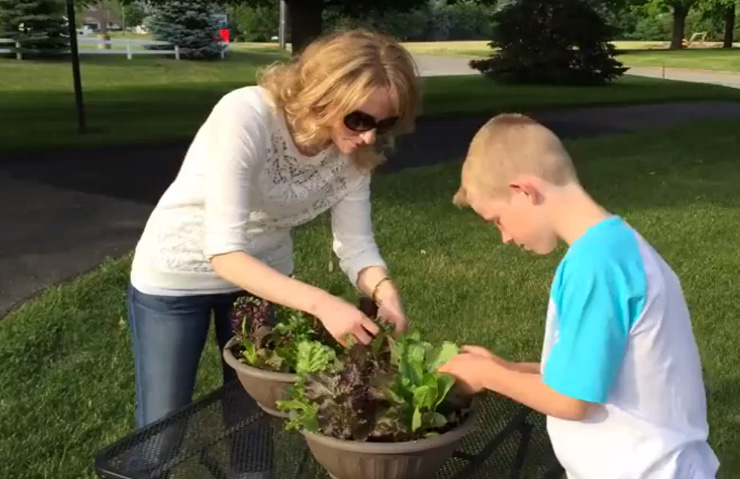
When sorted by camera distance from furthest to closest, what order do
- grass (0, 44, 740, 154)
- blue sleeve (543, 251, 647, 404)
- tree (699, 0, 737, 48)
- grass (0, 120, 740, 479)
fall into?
tree (699, 0, 737, 48) → grass (0, 44, 740, 154) → grass (0, 120, 740, 479) → blue sleeve (543, 251, 647, 404)

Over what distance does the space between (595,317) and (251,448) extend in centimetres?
88

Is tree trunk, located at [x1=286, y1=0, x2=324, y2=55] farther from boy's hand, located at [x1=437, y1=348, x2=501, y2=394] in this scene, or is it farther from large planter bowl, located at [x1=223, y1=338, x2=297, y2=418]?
boy's hand, located at [x1=437, y1=348, x2=501, y2=394]

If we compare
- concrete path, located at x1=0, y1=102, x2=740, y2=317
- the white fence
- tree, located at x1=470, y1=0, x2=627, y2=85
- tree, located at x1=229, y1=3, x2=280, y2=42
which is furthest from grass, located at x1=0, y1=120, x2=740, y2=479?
tree, located at x1=229, y1=3, x2=280, y2=42

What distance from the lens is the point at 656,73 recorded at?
2694 centimetres

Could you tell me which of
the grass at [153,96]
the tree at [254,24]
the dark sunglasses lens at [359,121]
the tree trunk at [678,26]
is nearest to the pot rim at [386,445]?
the dark sunglasses lens at [359,121]

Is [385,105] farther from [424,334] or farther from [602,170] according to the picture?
[602,170]

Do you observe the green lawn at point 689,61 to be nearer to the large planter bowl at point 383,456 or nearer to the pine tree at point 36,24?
the pine tree at point 36,24

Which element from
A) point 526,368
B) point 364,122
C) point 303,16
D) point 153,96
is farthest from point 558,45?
point 526,368

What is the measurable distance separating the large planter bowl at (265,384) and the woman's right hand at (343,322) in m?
0.13

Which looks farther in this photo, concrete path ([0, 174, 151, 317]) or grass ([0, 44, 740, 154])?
grass ([0, 44, 740, 154])

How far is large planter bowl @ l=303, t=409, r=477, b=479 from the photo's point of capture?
5.56 feet

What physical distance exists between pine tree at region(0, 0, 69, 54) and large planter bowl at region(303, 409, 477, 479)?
28035 mm

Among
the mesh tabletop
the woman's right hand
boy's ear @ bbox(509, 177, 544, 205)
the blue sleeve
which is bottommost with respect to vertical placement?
the mesh tabletop

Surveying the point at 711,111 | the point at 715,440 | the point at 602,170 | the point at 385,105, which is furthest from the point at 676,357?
the point at 711,111
